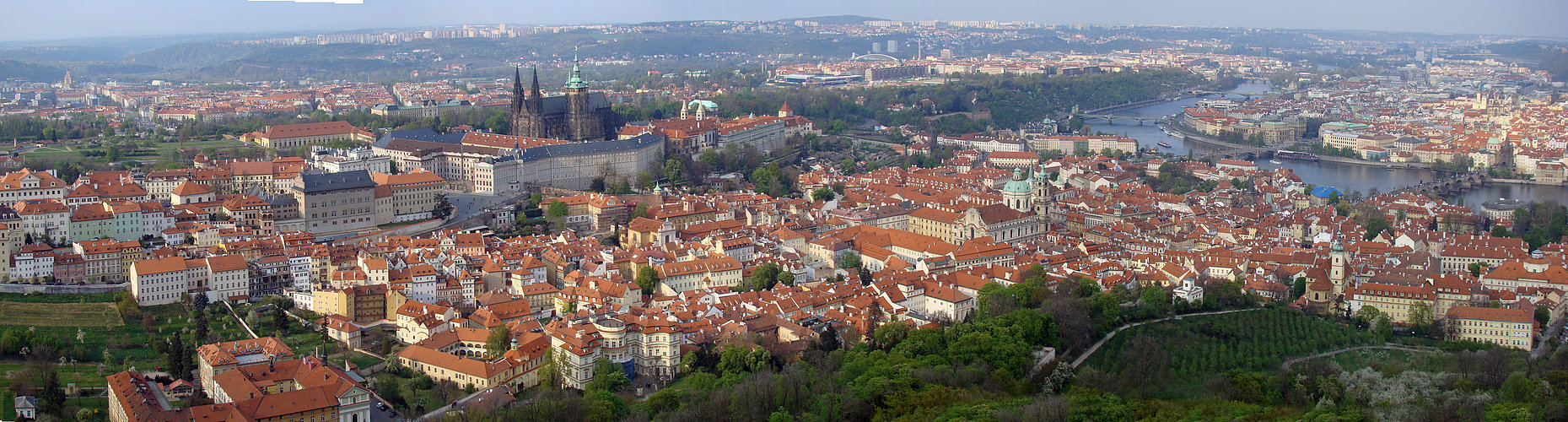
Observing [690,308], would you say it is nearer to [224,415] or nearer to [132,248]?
[224,415]

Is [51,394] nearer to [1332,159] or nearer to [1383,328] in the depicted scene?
[1383,328]

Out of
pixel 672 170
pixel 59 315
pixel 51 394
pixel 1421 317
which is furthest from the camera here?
pixel 672 170

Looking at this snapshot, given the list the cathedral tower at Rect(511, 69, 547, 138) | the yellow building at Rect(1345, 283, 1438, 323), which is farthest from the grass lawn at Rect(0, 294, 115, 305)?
the yellow building at Rect(1345, 283, 1438, 323)

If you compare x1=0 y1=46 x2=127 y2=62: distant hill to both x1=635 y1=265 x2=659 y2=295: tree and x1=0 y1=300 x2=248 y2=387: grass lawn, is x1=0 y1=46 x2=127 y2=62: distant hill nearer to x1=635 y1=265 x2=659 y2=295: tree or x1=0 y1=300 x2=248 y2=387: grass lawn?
x1=0 y1=300 x2=248 y2=387: grass lawn

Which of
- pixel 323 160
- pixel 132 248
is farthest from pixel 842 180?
pixel 132 248

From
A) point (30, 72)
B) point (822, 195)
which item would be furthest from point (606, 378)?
point (30, 72)

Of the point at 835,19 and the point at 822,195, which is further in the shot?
the point at 835,19
